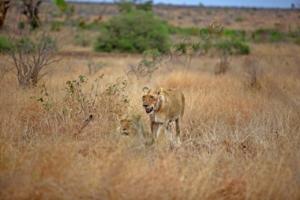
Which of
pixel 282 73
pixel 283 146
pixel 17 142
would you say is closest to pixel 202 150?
pixel 283 146

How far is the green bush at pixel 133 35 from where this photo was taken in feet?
96.7

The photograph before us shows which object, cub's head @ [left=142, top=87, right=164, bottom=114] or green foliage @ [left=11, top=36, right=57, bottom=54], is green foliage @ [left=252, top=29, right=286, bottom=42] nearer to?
green foliage @ [left=11, top=36, right=57, bottom=54]

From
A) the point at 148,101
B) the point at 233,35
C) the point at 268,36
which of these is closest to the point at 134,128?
the point at 148,101

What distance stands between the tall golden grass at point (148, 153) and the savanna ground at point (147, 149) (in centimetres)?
1

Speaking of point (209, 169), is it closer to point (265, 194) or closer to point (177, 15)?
point (265, 194)

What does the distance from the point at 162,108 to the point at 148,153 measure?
161cm

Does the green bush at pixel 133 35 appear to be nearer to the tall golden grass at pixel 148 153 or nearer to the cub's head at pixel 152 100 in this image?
the tall golden grass at pixel 148 153

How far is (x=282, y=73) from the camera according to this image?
17.8 metres

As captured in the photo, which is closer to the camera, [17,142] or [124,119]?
[17,142]

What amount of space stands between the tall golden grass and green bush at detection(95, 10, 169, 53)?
17.1 meters

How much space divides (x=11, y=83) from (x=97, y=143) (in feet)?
20.5

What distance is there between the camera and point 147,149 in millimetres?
7914

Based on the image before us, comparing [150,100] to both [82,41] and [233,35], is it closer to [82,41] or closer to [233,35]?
[82,41]

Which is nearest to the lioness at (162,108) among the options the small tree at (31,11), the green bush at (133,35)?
the small tree at (31,11)
